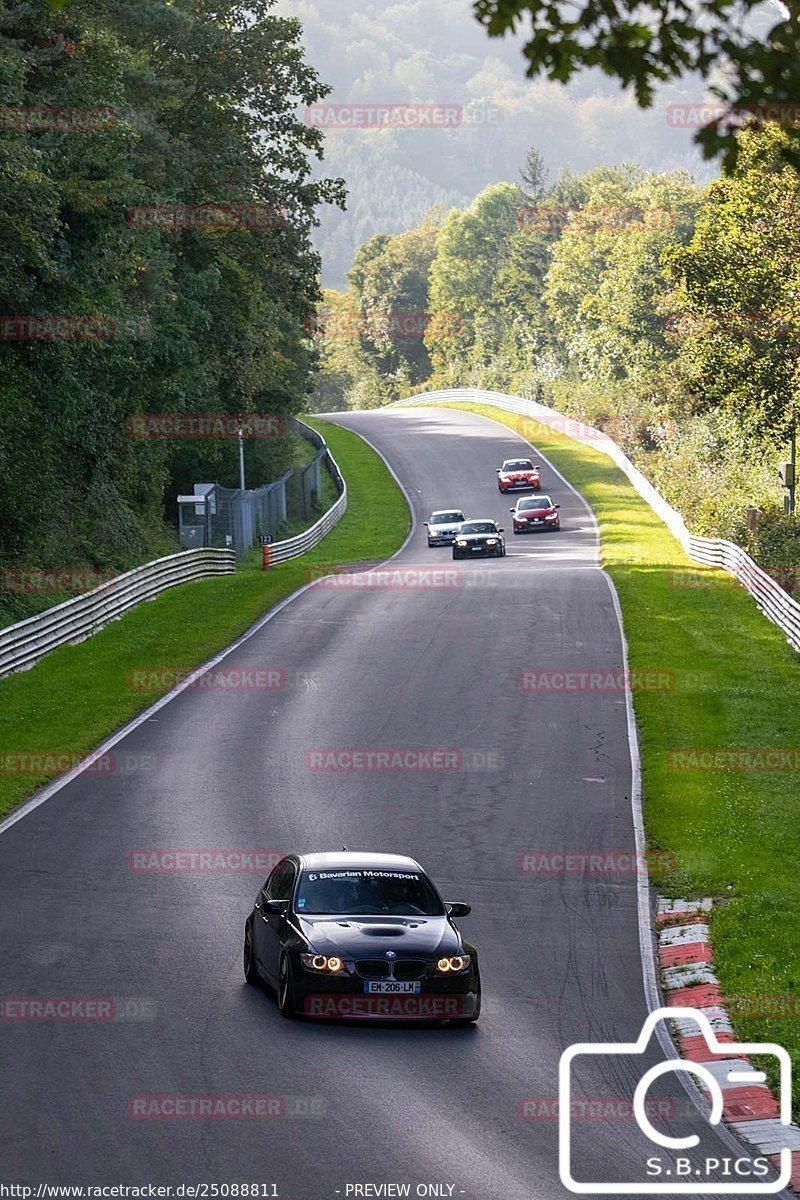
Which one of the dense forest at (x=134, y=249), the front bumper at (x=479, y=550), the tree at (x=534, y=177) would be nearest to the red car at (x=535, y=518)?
the front bumper at (x=479, y=550)

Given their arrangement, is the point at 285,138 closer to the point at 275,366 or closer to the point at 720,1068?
the point at 275,366

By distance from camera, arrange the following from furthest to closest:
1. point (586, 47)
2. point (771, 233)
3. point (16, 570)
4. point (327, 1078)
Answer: point (771, 233) < point (16, 570) < point (327, 1078) < point (586, 47)

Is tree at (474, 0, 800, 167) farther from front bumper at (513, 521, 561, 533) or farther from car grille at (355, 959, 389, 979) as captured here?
front bumper at (513, 521, 561, 533)

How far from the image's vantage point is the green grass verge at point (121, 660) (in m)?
26.3

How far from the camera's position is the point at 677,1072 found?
1220cm

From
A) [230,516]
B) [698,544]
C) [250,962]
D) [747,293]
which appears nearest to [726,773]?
[250,962]

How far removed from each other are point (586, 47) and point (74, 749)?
65.1 feet

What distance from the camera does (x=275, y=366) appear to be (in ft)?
196

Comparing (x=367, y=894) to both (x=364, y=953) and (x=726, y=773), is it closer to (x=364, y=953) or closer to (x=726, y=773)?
(x=364, y=953)

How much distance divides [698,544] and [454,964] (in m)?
38.0

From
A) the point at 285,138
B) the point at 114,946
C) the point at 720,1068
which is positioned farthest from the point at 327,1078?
the point at 285,138

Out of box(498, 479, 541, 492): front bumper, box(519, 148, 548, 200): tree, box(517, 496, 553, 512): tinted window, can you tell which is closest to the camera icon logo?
box(517, 496, 553, 512): tinted window

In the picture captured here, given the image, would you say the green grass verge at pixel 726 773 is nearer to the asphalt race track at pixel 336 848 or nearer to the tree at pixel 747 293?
the asphalt race track at pixel 336 848

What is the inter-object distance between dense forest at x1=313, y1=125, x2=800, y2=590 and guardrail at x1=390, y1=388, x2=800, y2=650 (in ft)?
4.14
